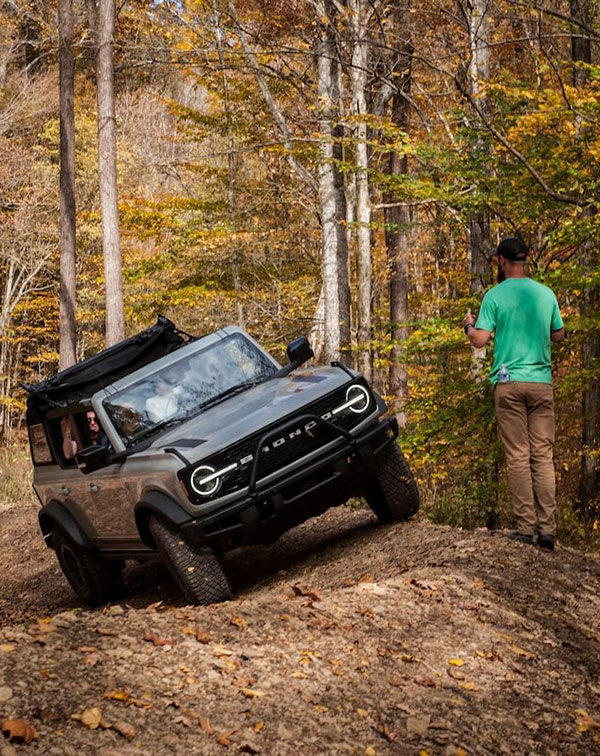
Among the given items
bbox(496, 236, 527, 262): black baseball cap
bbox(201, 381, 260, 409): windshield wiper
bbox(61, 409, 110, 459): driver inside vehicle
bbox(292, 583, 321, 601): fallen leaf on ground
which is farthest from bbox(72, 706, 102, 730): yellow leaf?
bbox(496, 236, 527, 262): black baseball cap

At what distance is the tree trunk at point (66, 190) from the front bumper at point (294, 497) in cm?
1685

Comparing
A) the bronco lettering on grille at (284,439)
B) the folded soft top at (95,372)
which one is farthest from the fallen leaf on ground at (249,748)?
the folded soft top at (95,372)

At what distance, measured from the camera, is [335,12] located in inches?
825

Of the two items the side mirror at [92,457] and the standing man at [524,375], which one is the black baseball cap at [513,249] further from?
the side mirror at [92,457]

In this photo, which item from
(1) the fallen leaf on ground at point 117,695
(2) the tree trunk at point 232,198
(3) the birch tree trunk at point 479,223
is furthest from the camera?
(2) the tree trunk at point 232,198

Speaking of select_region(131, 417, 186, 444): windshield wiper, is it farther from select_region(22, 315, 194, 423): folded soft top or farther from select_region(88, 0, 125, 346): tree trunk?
select_region(88, 0, 125, 346): tree trunk

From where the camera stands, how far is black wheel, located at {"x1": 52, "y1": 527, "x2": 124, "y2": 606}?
883 cm

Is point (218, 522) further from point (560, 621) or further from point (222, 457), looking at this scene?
point (560, 621)

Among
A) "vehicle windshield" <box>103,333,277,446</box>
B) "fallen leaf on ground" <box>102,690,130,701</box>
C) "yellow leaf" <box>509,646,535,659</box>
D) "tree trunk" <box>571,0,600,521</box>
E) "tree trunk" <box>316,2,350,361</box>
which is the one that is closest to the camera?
"fallen leaf on ground" <box>102,690,130,701</box>

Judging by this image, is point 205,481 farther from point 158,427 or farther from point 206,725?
point 206,725

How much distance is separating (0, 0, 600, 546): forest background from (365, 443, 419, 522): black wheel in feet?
7.29

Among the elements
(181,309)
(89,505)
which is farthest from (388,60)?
(89,505)

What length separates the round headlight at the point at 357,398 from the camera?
7.89m

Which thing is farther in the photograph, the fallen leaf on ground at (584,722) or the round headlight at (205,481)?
the round headlight at (205,481)
